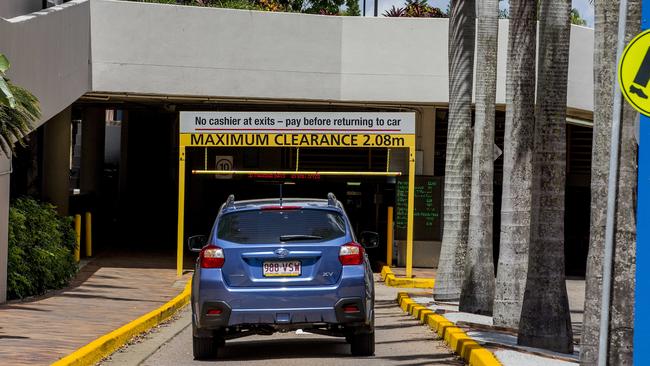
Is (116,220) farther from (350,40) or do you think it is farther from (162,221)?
(350,40)

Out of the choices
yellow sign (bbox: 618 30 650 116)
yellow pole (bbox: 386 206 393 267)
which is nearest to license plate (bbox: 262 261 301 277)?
yellow sign (bbox: 618 30 650 116)

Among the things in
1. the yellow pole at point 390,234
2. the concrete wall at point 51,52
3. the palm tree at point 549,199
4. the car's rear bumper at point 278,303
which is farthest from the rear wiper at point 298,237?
the yellow pole at point 390,234

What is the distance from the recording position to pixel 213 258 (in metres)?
12.2

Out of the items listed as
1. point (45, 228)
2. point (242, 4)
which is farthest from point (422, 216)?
point (45, 228)

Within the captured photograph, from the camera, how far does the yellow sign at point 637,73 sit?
25.6 ft

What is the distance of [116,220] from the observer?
4338cm

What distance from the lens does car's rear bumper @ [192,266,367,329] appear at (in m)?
A: 12.0

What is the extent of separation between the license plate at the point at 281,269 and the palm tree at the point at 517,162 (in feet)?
13.7

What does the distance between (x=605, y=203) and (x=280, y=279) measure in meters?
3.68

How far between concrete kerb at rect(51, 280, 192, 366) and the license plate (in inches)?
77.1

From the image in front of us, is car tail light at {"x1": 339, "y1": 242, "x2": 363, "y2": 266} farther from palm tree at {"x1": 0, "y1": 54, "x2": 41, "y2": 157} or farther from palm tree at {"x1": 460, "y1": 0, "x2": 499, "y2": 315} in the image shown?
palm tree at {"x1": 460, "y1": 0, "x2": 499, "y2": 315}

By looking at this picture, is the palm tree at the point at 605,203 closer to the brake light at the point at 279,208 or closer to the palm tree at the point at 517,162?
the brake light at the point at 279,208

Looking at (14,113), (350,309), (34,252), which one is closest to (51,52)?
(34,252)

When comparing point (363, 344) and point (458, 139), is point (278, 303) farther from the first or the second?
point (458, 139)
